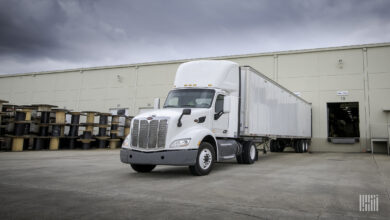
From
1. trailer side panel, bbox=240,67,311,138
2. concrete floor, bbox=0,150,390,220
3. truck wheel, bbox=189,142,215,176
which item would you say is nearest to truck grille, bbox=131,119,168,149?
concrete floor, bbox=0,150,390,220

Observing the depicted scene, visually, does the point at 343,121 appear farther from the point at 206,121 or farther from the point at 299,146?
the point at 206,121

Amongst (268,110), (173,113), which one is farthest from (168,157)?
(268,110)

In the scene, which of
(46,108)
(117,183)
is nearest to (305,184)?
(117,183)

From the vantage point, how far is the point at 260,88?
475 inches

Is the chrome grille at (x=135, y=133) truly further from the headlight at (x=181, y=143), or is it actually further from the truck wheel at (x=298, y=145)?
the truck wheel at (x=298, y=145)

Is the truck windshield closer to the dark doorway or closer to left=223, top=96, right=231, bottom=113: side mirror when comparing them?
left=223, top=96, right=231, bottom=113: side mirror

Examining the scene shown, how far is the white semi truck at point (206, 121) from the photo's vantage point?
7.57m

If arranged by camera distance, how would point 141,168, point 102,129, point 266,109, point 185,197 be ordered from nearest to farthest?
point 185,197
point 141,168
point 266,109
point 102,129

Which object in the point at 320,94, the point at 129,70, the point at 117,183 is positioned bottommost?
the point at 117,183

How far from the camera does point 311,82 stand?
2280 cm

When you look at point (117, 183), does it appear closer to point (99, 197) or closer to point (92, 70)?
point (99, 197)

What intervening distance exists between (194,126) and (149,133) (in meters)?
1.27

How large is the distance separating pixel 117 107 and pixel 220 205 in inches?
993

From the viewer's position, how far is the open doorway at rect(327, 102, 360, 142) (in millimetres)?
28514
